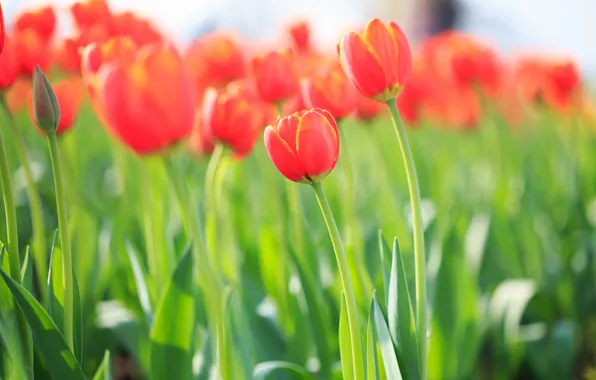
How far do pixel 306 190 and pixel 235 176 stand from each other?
36 centimetres

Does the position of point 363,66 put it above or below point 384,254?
above

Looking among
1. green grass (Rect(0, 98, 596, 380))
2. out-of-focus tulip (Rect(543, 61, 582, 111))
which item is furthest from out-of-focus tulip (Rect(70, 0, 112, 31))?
out-of-focus tulip (Rect(543, 61, 582, 111))

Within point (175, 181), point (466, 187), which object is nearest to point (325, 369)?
point (175, 181)

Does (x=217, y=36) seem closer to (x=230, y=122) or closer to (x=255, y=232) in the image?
(x=255, y=232)

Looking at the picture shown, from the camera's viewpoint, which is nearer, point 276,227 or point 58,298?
point 58,298

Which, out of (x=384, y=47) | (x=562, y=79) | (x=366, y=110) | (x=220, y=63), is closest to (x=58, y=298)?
(x=384, y=47)

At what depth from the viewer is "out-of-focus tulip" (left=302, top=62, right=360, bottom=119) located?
2.57 ft

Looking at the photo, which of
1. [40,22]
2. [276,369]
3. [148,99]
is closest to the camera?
[148,99]

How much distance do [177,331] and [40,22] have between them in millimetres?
648

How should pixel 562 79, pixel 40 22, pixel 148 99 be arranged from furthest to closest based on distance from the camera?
1. pixel 562 79
2. pixel 40 22
3. pixel 148 99

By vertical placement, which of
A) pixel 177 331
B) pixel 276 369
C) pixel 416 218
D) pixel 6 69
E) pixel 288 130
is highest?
pixel 6 69

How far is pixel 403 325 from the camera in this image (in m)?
0.65

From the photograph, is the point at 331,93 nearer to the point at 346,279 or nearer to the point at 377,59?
the point at 377,59

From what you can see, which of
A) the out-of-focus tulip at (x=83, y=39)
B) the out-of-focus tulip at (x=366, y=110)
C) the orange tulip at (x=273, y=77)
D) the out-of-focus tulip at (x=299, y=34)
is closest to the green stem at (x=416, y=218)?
the orange tulip at (x=273, y=77)
